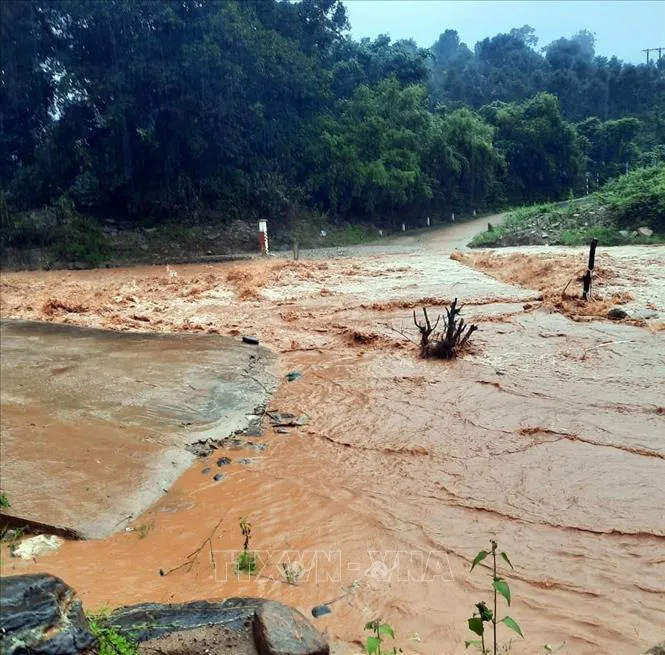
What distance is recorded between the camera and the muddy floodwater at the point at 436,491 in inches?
135

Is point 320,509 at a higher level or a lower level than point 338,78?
lower

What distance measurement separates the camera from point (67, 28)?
67.3ft

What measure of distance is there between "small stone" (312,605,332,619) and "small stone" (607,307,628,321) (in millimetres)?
7667

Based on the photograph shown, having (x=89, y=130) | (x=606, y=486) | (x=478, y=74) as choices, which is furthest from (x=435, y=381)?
(x=478, y=74)

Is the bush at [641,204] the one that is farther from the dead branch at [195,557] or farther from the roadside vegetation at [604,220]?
the dead branch at [195,557]

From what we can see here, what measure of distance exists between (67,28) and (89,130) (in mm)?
3282

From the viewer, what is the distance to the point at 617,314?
9508 mm

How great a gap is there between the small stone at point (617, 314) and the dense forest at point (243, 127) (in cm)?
1609

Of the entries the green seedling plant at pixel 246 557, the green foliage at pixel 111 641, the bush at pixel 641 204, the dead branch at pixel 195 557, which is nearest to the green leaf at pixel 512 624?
the green foliage at pixel 111 641

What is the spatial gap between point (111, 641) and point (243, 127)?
23.7 metres

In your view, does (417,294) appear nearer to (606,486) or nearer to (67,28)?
(606,486)

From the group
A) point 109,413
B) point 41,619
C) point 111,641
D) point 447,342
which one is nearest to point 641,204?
point 447,342

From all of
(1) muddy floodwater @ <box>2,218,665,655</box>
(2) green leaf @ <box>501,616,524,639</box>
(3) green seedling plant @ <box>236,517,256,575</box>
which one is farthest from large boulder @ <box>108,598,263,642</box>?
(2) green leaf @ <box>501,616,524,639</box>

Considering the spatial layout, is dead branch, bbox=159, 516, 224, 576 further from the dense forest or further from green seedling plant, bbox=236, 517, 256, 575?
the dense forest
